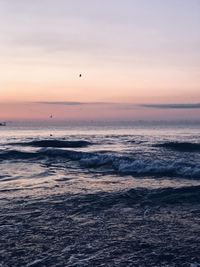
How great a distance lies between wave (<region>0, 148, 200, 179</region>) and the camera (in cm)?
2255

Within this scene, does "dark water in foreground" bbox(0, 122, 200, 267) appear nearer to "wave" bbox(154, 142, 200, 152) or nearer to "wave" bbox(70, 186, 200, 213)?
"wave" bbox(70, 186, 200, 213)

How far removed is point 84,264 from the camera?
8602 millimetres

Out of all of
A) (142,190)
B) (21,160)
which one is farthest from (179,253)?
(21,160)

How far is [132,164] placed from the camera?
25.4 metres

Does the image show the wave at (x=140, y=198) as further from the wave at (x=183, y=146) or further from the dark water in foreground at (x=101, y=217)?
the wave at (x=183, y=146)

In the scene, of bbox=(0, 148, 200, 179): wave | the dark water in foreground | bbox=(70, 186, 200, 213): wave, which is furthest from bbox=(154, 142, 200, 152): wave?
bbox=(70, 186, 200, 213): wave

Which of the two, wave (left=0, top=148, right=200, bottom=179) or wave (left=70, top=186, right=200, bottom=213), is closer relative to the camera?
wave (left=70, top=186, right=200, bottom=213)

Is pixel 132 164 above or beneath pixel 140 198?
above

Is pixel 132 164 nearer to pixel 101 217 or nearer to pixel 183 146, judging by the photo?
pixel 101 217

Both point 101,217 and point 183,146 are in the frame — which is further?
point 183,146

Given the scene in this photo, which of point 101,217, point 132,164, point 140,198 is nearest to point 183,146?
point 132,164

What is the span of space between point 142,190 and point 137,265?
8715 millimetres

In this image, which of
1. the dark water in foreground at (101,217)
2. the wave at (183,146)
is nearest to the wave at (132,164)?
the dark water in foreground at (101,217)

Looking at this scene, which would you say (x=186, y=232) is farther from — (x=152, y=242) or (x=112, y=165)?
(x=112, y=165)
